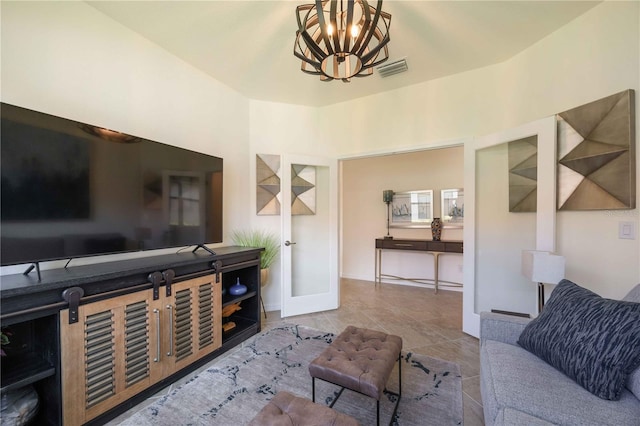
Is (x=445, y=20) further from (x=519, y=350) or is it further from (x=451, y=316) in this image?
(x=451, y=316)

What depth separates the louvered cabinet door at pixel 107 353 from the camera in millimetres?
1477

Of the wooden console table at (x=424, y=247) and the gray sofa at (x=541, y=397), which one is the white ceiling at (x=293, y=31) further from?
the wooden console table at (x=424, y=247)

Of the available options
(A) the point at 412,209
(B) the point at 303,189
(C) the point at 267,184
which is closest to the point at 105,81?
(C) the point at 267,184

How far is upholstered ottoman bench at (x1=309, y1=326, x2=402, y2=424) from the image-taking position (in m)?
1.40

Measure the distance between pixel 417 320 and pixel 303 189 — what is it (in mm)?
2256

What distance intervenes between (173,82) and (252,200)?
1.57m

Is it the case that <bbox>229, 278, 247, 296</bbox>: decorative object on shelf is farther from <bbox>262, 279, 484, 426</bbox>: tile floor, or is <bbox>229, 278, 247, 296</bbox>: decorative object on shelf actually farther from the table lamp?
the table lamp

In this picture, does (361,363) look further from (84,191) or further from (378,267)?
(378,267)

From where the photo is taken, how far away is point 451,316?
3.42 meters

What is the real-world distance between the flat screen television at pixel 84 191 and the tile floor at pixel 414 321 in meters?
1.16

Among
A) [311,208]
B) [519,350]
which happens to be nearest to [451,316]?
[519,350]

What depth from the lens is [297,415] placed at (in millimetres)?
1144

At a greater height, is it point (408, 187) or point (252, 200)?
point (408, 187)

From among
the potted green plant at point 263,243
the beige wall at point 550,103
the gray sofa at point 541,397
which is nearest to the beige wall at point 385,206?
the beige wall at point 550,103
